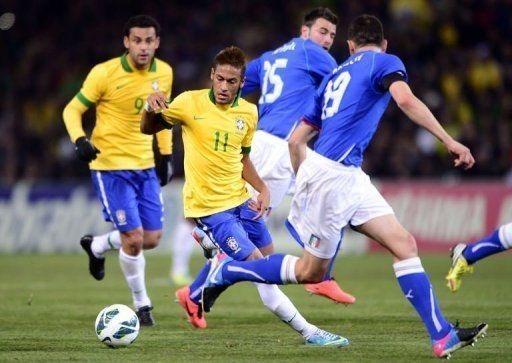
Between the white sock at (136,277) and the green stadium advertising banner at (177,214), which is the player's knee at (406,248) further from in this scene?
the green stadium advertising banner at (177,214)

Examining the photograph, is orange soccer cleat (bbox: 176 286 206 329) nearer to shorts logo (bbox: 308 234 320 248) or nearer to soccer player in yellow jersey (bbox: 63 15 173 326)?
soccer player in yellow jersey (bbox: 63 15 173 326)

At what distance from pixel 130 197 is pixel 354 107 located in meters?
3.22

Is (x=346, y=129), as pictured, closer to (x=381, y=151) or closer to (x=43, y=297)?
(x=43, y=297)

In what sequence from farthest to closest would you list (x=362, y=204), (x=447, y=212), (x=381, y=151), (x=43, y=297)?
(x=381, y=151) < (x=447, y=212) < (x=43, y=297) < (x=362, y=204)

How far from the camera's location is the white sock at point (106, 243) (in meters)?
10.3

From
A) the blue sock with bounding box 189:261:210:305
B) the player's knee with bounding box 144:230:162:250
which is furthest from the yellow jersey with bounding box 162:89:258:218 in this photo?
the player's knee with bounding box 144:230:162:250

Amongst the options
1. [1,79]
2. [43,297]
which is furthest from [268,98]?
[1,79]

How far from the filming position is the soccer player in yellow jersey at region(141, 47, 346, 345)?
807 centimetres

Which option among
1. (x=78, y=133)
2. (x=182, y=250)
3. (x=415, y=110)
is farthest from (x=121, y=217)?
(x=182, y=250)

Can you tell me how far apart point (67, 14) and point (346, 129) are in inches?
691

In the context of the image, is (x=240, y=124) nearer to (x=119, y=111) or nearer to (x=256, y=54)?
(x=119, y=111)

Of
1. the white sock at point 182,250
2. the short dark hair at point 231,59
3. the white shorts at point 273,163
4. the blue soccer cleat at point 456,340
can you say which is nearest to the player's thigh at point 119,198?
the white shorts at point 273,163

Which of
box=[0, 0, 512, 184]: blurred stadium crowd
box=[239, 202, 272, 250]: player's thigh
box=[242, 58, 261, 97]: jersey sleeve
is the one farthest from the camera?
box=[0, 0, 512, 184]: blurred stadium crowd

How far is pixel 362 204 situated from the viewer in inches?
285
